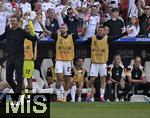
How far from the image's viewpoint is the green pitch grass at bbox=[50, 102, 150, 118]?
12.0 meters

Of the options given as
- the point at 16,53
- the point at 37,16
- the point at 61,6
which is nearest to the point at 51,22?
the point at 37,16

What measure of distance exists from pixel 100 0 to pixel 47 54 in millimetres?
2952

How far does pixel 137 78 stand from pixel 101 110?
14.0ft

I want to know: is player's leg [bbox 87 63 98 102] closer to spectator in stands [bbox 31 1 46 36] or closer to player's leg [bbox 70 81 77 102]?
player's leg [bbox 70 81 77 102]

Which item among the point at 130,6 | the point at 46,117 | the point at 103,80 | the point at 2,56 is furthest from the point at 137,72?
the point at 46,117

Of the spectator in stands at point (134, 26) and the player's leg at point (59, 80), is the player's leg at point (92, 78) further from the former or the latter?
the spectator in stands at point (134, 26)

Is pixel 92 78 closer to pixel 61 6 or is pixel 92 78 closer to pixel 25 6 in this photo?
pixel 61 6

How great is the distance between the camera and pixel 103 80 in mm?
16594

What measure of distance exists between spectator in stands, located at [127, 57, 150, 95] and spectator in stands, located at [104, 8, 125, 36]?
103 cm

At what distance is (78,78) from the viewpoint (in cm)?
1670

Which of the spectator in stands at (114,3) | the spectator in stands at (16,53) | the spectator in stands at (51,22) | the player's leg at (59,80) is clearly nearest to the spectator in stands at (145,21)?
the spectator in stands at (114,3)

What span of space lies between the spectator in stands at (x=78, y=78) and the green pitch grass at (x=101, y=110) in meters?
1.55

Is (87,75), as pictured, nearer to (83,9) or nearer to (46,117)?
(83,9)

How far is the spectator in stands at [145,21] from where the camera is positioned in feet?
58.4
